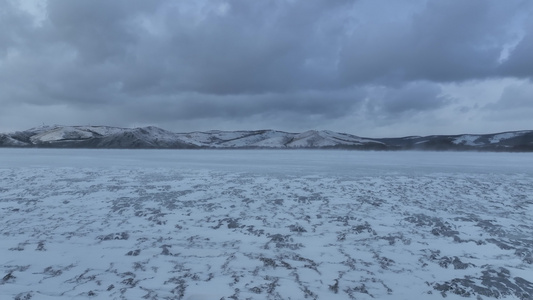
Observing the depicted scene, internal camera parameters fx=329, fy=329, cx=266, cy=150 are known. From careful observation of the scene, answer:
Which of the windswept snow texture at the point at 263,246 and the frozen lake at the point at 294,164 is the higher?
the frozen lake at the point at 294,164

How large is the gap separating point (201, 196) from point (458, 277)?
30.4 feet

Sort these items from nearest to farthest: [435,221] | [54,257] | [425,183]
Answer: [54,257], [435,221], [425,183]

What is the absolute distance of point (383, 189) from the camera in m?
15.0

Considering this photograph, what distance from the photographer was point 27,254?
21.8 ft

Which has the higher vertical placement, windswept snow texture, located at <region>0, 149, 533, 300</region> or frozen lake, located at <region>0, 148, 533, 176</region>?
frozen lake, located at <region>0, 148, 533, 176</region>

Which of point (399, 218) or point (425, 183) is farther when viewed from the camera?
point (425, 183)

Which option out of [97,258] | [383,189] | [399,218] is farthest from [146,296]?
[383,189]

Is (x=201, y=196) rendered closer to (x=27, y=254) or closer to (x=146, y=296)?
(x=27, y=254)

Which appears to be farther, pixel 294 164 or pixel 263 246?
pixel 294 164

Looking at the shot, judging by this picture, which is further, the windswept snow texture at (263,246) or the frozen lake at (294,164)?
the frozen lake at (294,164)

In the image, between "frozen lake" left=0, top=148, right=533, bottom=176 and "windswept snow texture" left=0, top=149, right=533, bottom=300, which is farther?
"frozen lake" left=0, top=148, right=533, bottom=176

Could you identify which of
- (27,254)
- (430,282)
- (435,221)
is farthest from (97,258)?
(435,221)

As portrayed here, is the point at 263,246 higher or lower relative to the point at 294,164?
lower

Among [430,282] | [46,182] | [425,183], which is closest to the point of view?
[430,282]
